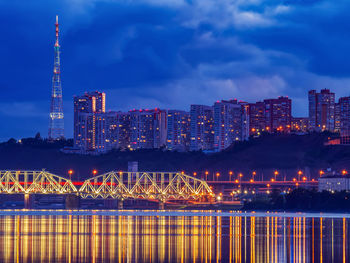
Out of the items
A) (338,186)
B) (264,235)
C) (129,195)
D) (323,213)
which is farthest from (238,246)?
(129,195)

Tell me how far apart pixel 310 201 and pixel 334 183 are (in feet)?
52.3

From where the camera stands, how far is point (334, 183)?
153 metres

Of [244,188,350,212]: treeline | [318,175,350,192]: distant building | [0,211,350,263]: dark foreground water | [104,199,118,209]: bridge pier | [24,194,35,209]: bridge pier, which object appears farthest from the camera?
[104,199,118,209]: bridge pier

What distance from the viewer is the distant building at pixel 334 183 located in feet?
494

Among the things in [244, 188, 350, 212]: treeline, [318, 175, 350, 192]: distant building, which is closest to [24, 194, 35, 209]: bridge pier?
[244, 188, 350, 212]: treeline

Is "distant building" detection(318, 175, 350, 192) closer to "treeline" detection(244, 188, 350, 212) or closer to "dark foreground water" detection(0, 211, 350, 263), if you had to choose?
"treeline" detection(244, 188, 350, 212)

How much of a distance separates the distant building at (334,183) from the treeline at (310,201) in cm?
952

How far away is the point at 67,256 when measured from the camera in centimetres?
5809

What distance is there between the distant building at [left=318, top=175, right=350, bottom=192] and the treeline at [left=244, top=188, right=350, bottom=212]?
952 cm

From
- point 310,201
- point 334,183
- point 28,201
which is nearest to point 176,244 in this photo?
point 310,201

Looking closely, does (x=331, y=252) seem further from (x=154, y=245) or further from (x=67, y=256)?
(x=67, y=256)

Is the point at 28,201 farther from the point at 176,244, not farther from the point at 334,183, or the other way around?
the point at 176,244

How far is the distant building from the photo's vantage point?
150500 millimetres

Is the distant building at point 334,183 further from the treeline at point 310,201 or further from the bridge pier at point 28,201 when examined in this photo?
the bridge pier at point 28,201
